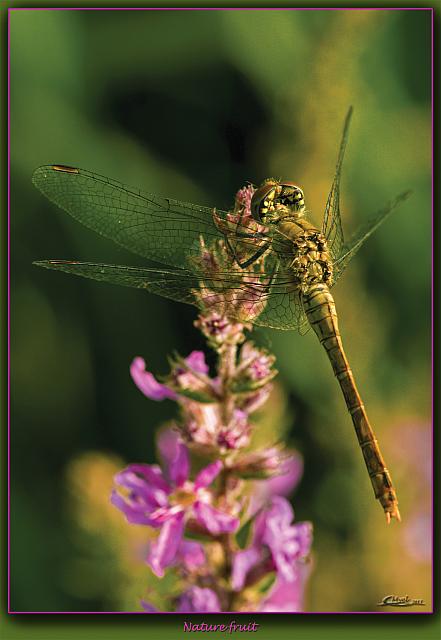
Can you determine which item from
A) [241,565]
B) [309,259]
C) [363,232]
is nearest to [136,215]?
[309,259]

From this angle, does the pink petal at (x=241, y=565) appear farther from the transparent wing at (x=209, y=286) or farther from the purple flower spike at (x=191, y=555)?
the transparent wing at (x=209, y=286)

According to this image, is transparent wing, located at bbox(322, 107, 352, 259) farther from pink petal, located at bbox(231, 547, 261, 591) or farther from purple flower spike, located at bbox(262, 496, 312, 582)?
pink petal, located at bbox(231, 547, 261, 591)

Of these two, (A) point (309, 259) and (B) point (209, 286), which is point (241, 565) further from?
(A) point (309, 259)

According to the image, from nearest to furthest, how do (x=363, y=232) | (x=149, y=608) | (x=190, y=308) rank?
(x=149, y=608)
(x=363, y=232)
(x=190, y=308)

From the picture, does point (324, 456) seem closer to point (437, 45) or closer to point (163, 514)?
point (163, 514)

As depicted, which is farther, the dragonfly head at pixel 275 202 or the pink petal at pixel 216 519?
the dragonfly head at pixel 275 202

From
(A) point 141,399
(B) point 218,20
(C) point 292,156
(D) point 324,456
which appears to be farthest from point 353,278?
(B) point 218,20

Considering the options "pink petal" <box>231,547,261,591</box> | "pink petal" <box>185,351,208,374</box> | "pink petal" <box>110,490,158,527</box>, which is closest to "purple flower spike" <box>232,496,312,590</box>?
"pink petal" <box>231,547,261,591</box>

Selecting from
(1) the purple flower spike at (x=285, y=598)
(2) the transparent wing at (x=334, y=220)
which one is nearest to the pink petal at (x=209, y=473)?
(1) the purple flower spike at (x=285, y=598)
